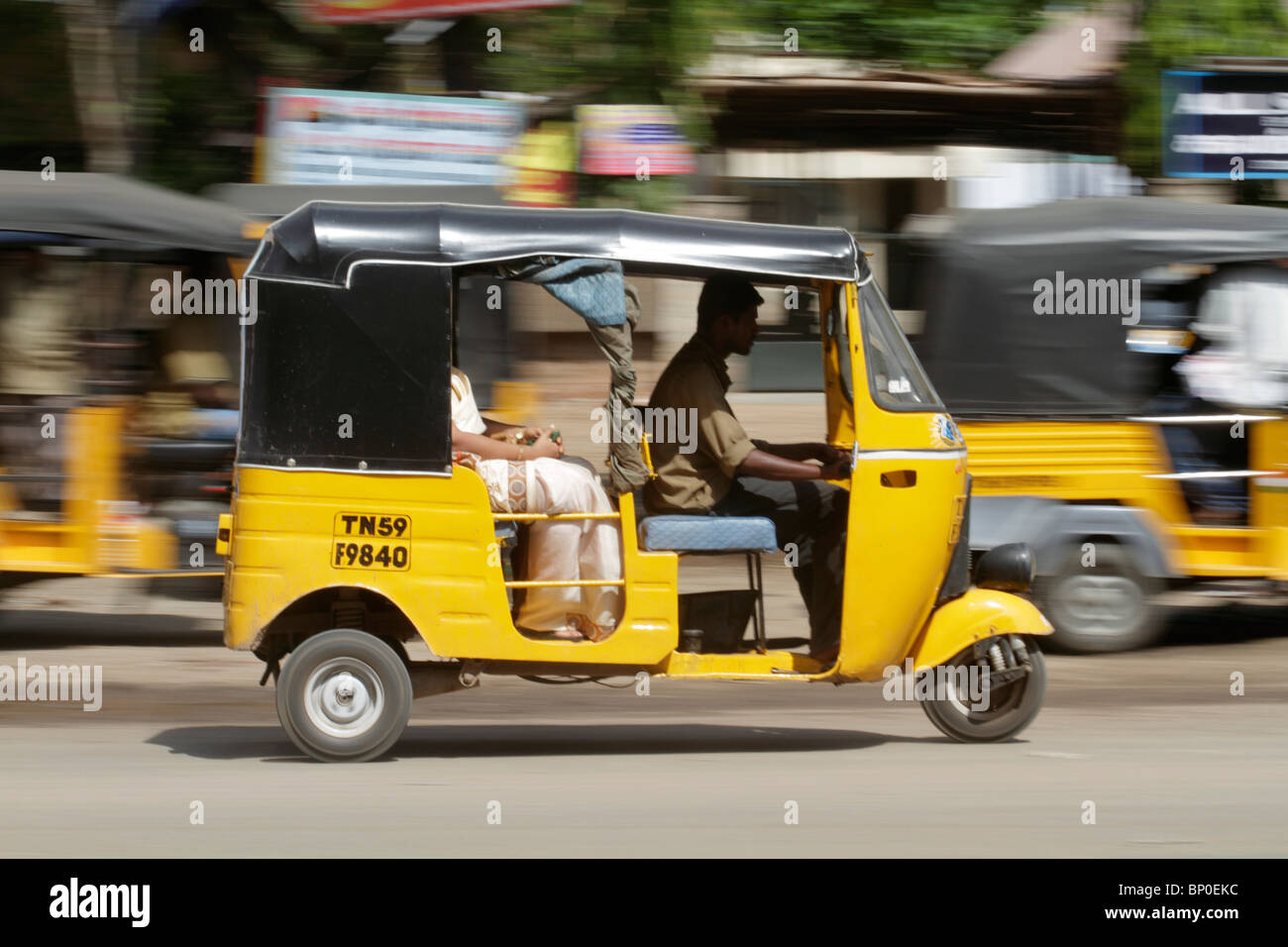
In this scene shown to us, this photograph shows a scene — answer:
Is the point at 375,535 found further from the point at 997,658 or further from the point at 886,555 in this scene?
the point at 997,658

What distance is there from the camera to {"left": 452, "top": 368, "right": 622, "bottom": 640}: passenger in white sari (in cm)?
634

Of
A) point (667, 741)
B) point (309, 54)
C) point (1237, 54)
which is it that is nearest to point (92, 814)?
point (667, 741)

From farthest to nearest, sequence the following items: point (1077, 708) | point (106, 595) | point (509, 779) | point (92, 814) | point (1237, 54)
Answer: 1. point (1237, 54)
2. point (106, 595)
3. point (1077, 708)
4. point (509, 779)
5. point (92, 814)

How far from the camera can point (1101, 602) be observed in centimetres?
937

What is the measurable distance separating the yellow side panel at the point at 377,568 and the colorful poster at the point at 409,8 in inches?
395

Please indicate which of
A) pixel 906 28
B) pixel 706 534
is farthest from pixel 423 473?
pixel 906 28

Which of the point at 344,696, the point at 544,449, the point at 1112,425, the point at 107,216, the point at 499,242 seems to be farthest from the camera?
the point at 107,216

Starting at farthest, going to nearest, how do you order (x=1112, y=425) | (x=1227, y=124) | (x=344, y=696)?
(x=1227, y=124) → (x=1112, y=425) → (x=344, y=696)

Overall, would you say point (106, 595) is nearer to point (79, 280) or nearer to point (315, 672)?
point (79, 280)

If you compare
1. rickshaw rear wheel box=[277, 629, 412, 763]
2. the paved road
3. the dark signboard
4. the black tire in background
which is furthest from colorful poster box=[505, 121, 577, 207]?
rickshaw rear wheel box=[277, 629, 412, 763]

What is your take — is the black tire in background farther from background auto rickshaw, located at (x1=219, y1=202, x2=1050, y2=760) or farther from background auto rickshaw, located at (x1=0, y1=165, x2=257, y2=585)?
background auto rickshaw, located at (x1=0, y1=165, x2=257, y2=585)

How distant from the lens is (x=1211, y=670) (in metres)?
9.01

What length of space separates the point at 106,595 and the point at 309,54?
22.5 feet

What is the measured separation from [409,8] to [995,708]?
1078 cm
